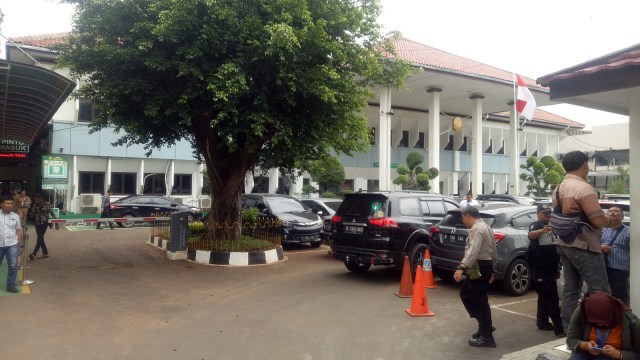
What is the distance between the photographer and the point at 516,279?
8.41 m

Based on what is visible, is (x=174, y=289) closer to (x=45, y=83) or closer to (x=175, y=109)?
(x=175, y=109)

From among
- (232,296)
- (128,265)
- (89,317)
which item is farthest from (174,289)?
(128,265)

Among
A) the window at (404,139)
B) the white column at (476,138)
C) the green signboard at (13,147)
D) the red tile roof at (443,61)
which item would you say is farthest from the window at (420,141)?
the green signboard at (13,147)

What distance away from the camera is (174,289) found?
29.3ft

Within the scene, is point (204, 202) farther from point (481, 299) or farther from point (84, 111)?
point (481, 299)

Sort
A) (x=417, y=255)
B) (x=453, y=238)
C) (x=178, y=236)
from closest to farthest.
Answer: (x=453, y=238)
(x=417, y=255)
(x=178, y=236)

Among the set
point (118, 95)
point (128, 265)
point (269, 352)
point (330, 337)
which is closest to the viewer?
point (269, 352)

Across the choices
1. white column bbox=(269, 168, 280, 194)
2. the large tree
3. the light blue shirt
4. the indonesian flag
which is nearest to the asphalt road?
the light blue shirt

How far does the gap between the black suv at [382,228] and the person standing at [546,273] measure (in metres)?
3.30

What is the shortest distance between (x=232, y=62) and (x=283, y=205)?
22.7 ft

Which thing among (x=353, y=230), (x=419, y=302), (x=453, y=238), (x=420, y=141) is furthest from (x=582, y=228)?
(x=420, y=141)

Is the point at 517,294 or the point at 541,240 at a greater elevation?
the point at 541,240

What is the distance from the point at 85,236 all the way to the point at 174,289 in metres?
10.2

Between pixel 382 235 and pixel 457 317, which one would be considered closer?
pixel 457 317
